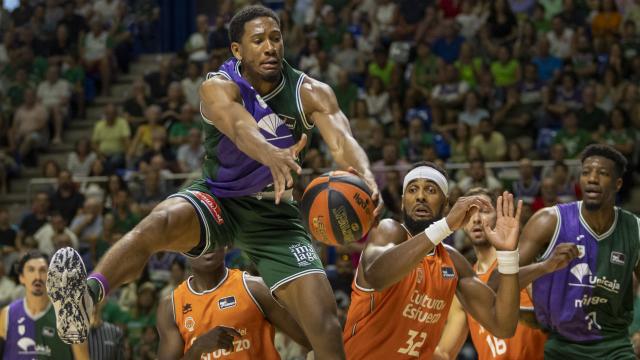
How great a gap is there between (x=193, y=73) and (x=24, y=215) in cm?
321

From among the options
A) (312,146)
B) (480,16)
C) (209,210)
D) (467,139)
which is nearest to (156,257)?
(312,146)

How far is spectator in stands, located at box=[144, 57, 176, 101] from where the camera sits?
51.8 ft

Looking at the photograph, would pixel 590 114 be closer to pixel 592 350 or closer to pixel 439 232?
pixel 592 350

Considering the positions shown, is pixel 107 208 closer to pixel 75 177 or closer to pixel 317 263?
pixel 75 177

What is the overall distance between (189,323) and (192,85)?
354 inches

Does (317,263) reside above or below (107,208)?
above

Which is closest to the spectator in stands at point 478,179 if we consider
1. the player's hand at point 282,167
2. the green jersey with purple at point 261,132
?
the green jersey with purple at point 261,132

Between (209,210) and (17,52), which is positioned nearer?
(209,210)

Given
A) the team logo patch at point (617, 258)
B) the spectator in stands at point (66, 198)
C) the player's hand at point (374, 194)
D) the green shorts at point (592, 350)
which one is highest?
the player's hand at point (374, 194)

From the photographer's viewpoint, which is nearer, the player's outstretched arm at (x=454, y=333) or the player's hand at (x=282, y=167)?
the player's hand at (x=282, y=167)

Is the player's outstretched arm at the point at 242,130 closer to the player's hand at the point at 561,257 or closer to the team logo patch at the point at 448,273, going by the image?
the team logo patch at the point at 448,273

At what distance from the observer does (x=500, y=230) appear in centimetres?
597

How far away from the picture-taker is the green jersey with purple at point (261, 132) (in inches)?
223

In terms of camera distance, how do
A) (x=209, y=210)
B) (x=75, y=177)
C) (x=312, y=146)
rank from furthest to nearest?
(x=75, y=177) < (x=312, y=146) < (x=209, y=210)
